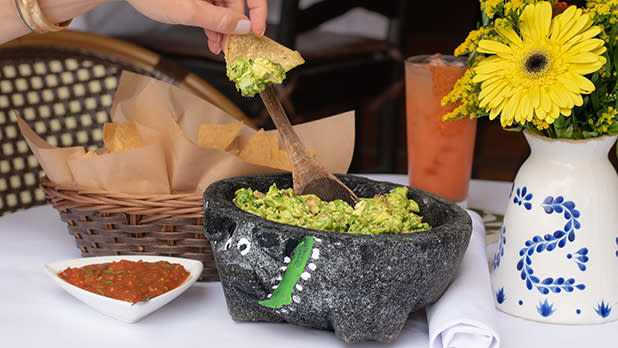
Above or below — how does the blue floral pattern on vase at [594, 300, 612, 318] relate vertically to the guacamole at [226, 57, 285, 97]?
below

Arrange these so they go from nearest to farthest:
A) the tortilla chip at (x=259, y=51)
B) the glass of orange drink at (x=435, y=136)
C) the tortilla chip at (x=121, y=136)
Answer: the tortilla chip at (x=259, y=51)
the tortilla chip at (x=121, y=136)
the glass of orange drink at (x=435, y=136)

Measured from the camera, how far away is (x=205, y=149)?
1021 millimetres

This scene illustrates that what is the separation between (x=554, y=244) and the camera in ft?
2.92

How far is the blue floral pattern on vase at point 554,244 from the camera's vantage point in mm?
885

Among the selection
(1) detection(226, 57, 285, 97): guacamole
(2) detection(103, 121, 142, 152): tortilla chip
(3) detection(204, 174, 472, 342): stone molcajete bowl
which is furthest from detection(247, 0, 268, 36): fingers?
(3) detection(204, 174, 472, 342): stone molcajete bowl

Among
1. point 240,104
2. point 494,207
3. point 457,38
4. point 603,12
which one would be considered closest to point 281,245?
point 603,12

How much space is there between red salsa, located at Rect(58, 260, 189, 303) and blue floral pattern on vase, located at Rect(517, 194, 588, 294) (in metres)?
0.46

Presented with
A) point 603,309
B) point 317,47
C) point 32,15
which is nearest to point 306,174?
point 603,309

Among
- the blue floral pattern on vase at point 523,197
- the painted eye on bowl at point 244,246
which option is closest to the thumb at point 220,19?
the painted eye on bowl at point 244,246

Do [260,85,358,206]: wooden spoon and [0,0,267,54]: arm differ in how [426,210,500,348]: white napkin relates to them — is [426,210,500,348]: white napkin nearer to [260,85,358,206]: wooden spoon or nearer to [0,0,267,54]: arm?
[260,85,358,206]: wooden spoon

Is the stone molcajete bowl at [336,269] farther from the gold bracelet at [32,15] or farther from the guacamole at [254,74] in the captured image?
the gold bracelet at [32,15]

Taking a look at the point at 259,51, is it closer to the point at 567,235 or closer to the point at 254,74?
the point at 254,74

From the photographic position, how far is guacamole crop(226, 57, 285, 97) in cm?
96

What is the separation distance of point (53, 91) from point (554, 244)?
4.35 ft
